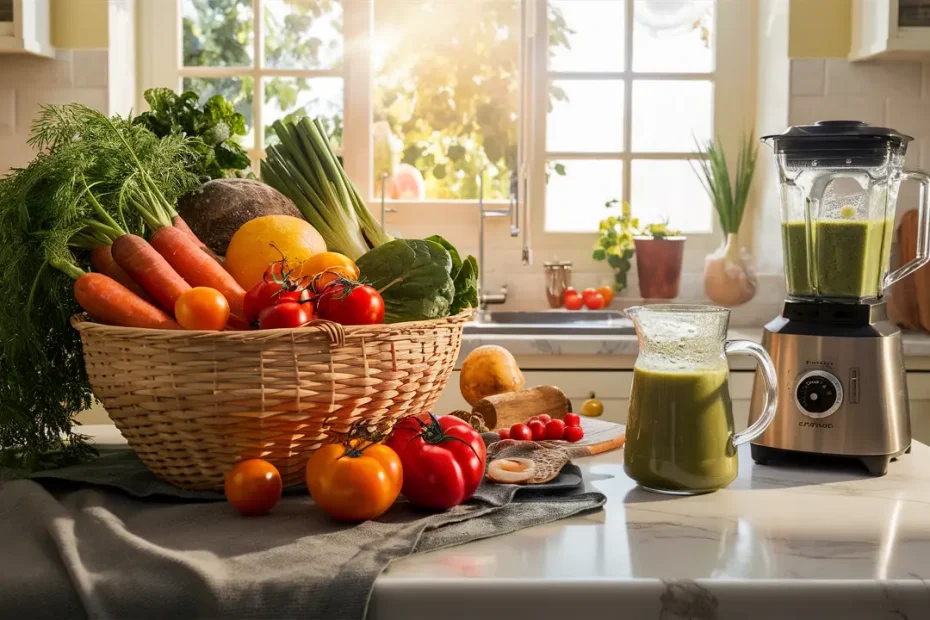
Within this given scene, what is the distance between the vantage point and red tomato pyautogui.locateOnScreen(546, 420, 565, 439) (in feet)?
4.40

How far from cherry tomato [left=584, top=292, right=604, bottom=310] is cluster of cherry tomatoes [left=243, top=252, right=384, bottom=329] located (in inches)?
87.5

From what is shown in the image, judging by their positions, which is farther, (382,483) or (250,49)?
(250,49)

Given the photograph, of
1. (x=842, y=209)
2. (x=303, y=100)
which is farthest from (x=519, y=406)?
(x=303, y=100)

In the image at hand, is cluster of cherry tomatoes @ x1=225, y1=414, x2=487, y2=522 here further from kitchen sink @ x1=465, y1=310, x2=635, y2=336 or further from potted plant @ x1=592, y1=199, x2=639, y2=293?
potted plant @ x1=592, y1=199, x2=639, y2=293

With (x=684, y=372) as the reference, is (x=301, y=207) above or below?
above

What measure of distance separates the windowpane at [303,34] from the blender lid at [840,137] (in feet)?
7.98

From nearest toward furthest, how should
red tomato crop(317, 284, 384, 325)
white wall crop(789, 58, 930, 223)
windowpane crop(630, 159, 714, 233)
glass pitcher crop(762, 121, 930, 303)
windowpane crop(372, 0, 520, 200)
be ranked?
red tomato crop(317, 284, 384, 325) < glass pitcher crop(762, 121, 930, 303) < white wall crop(789, 58, 930, 223) < windowpane crop(630, 159, 714, 233) < windowpane crop(372, 0, 520, 200)

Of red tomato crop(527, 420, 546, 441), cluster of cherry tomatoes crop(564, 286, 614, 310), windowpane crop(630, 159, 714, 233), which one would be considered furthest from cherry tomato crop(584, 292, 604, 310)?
red tomato crop(527, 420, 546, 441)

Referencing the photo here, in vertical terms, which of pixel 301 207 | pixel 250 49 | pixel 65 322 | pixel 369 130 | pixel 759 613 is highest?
pixel 250 49

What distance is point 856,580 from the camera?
0.83 meters

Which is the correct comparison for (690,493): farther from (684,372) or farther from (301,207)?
(301,207)

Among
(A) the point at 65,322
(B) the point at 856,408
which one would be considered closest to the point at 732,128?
(B) the point at 856,408

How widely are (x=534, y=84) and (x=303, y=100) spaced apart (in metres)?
0.83

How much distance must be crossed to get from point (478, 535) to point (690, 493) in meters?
0.29
